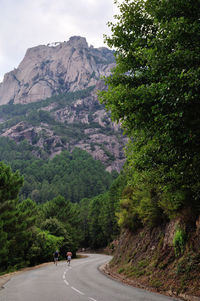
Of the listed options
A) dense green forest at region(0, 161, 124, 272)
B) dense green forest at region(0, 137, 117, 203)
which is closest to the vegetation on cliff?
dense green forest at region(0, 161, 124, 272)

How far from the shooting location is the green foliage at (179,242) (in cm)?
1386

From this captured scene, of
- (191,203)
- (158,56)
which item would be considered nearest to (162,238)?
(191,203)

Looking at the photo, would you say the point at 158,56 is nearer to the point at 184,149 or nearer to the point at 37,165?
the point at 184,149

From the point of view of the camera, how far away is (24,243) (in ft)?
116

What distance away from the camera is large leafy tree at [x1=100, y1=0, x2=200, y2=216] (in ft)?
24.4

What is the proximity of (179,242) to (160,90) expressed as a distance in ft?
31.3

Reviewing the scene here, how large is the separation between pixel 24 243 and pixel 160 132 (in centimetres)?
3187

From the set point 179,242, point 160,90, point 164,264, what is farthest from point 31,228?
point 160,90

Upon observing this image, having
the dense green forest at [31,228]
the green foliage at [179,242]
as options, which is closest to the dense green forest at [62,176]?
the dense green forest at [31,228]

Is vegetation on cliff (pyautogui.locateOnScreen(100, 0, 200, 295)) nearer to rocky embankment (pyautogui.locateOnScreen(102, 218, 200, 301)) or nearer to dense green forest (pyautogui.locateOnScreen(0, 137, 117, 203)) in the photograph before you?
rocky embankment (pyautogui.locateOnScreen(102, 218, 200, 301))

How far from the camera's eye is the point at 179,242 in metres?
14.0

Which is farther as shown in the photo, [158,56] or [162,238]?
[162,238]

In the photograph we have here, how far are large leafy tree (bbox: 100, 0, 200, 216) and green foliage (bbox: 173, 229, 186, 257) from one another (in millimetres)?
3835

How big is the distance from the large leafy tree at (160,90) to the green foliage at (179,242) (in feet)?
12.6
